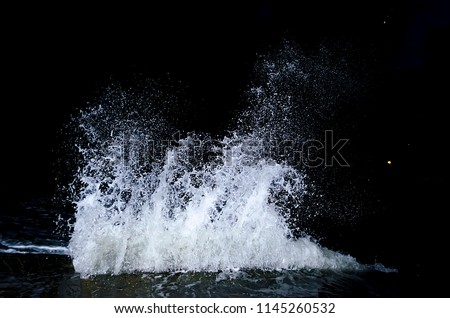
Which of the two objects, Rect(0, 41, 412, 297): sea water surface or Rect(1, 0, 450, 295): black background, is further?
Rect(1, 0, 450, 295): black background

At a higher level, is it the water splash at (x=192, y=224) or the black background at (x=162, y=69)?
the black background at (x=162, y=69)

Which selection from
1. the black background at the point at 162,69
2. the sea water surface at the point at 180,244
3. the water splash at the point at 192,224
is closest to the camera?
the sea water surface at the point at 180,244

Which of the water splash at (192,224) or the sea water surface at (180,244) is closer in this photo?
the sea water surface at (180,244)

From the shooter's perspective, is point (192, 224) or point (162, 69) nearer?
point (192, 224)

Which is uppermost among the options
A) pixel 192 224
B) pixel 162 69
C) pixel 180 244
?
A: pixel 162 69

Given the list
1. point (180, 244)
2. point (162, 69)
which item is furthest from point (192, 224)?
point (162, 69)

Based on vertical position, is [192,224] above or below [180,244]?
above

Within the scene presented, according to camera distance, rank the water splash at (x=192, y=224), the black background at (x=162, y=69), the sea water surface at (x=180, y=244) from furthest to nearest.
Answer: the black background at (x=162, y=69) < the water splash at (x=192, y=224) < the sea water surface at (x=180, y=244)

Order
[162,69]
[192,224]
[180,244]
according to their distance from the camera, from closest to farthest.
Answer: [180,244], [192,224], [162,69]

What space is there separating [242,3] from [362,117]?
1145 centimetres

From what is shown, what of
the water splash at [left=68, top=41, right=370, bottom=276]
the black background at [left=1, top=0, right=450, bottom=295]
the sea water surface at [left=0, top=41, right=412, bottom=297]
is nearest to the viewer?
the sea water surface at [left=0, top=41, right=412, bottom=297]

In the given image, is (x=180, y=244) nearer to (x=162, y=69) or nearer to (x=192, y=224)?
(x=192, y=224)

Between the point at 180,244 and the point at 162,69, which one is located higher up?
the point at 162,69

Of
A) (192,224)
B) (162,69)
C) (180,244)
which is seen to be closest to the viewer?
(180,244)
